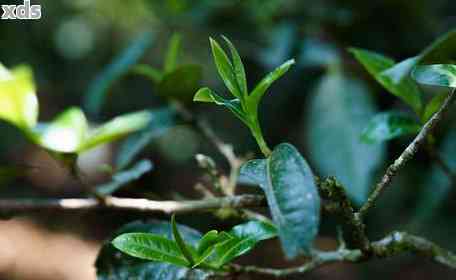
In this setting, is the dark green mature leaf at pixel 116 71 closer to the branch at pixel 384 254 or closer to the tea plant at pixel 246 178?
the tea plant at pixel 246 178

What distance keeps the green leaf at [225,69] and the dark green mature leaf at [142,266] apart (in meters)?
0.17

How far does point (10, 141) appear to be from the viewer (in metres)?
1.71

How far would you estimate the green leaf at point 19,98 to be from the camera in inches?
23.1

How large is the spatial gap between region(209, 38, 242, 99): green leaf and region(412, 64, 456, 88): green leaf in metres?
0.15

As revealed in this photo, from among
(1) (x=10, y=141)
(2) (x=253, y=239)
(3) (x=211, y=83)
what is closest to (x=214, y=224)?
(3) (x=211, y=83)

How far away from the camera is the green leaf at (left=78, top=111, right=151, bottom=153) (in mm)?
661

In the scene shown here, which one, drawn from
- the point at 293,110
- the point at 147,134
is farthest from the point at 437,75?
the point at 293,110

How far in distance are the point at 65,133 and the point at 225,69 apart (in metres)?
0.23

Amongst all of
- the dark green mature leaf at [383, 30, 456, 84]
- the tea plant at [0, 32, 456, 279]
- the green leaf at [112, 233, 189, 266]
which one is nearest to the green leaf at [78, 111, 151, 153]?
the tea plant at [0, 32, 456, 279]

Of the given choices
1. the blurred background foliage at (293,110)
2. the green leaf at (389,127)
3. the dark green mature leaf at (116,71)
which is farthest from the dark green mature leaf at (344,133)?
the dark green mature leaf at (116,71)

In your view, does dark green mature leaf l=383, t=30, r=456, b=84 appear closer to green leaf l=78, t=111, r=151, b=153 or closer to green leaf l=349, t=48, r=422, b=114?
green leaf l=349, t=48, r=422, b=114

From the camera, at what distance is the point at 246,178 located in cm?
64

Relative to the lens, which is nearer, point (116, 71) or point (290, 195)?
point (290, 195)

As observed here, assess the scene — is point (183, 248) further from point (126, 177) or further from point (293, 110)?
point (293, 110)
